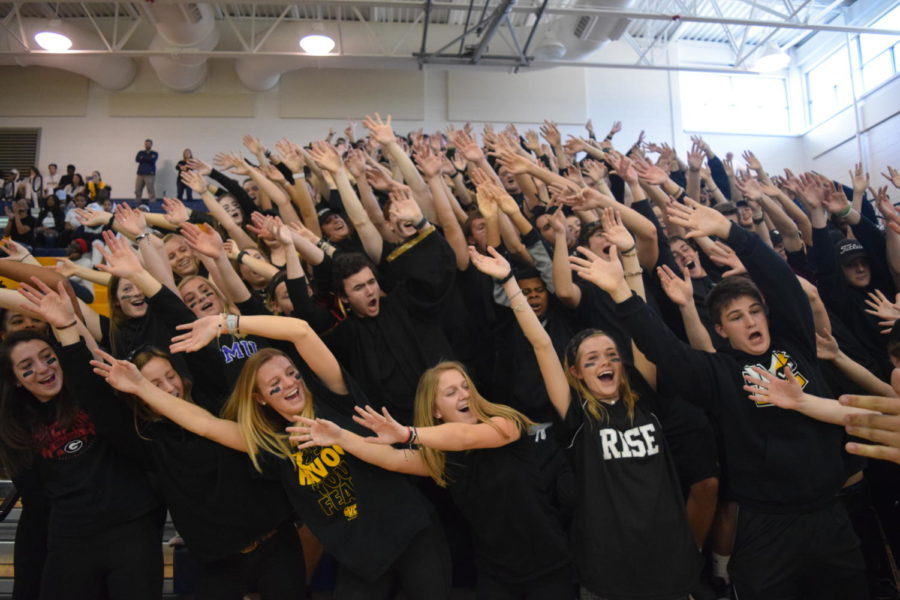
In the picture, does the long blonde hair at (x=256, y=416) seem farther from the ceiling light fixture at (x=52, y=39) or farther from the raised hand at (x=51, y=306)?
the ceiling light fixture at (x=52, y=39)

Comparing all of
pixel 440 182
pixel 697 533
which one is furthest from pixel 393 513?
pixel 440 182

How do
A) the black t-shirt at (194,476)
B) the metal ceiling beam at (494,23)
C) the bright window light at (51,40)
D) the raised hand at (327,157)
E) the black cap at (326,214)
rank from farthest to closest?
the bright window light at (51,40) → the metal ceiling beam at (494,23) → the black cap at (326,214) → the raised hand at (327,157) → the black t-shirt at (194,476)

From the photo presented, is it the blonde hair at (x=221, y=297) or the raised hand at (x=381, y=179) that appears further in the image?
the raised hand at (x=381, y=179)

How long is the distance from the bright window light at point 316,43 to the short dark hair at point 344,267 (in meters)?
8.97

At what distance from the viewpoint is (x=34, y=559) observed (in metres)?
2.82

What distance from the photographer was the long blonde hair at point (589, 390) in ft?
8.71

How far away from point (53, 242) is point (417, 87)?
812 cm

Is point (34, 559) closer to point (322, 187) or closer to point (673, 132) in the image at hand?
point (322, 187)

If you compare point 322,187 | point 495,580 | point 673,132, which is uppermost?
point 673,132

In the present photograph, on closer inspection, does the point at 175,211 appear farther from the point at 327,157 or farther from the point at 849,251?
the point at 849,251

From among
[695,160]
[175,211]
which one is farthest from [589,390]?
[695,160]

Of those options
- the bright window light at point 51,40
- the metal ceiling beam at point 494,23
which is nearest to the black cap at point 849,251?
the metal ceiling beam at point 494,23

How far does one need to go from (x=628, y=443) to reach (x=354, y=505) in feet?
3.70

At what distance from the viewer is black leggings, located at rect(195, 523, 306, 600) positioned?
262cm
